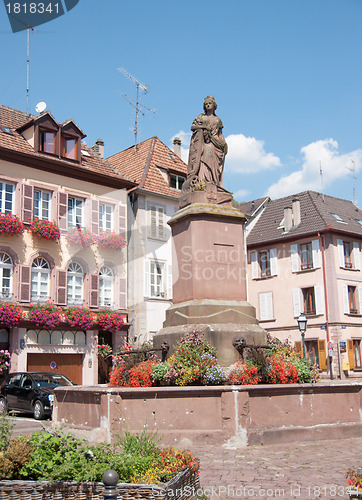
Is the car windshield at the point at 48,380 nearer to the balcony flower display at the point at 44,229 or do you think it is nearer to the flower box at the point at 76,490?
the balcony flower display at the point at 44,229

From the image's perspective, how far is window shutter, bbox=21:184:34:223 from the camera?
82.6ft

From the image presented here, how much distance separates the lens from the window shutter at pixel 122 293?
93.7 ft

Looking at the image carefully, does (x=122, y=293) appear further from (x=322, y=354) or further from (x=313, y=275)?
(x=313, y=275)

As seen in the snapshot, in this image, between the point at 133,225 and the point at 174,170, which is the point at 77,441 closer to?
the point at 133,225

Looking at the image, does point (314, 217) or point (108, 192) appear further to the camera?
point (314, 217)

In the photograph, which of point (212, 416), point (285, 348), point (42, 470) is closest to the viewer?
point (42, 470)

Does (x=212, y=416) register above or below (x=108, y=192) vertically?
below

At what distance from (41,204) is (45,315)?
5284 millimetres

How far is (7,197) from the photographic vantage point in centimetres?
2498

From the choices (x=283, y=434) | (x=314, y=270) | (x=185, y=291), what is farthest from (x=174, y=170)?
(x=283, y=434)

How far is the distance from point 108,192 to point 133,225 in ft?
7.40

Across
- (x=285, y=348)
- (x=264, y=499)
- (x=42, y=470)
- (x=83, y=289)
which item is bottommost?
(x=264, y=499)

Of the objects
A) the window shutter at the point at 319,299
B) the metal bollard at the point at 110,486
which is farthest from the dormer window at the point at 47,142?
the metal bollard at the point at 110,486

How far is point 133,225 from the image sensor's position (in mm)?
30281
